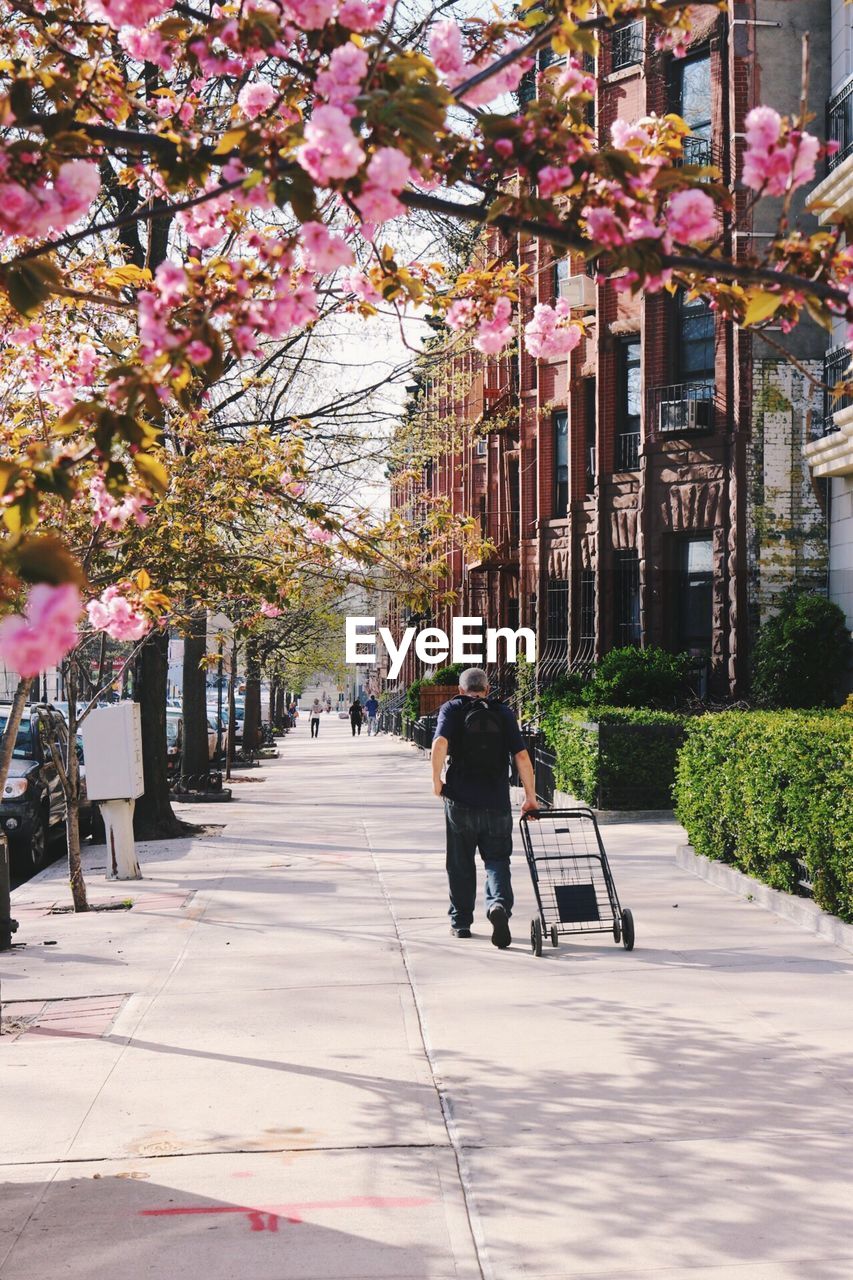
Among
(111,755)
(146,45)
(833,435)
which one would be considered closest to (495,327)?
(146,45)

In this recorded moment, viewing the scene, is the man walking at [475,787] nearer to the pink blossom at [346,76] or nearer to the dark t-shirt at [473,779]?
the dark t-shirt at [473,779]

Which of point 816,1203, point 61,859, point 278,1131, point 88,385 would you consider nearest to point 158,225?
point 61,859

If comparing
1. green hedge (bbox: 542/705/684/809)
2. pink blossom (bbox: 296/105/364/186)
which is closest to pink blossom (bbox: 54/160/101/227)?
pink blossom (bbox: 296/105/364/186)

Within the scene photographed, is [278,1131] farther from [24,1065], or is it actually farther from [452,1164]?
[24,1065]

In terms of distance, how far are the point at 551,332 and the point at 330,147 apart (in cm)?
263

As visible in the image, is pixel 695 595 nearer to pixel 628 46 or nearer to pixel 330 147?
pixel 628 46

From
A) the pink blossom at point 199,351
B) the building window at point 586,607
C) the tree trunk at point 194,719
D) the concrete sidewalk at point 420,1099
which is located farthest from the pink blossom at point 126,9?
the building window at point 586,607

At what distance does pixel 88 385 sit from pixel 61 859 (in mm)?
10448

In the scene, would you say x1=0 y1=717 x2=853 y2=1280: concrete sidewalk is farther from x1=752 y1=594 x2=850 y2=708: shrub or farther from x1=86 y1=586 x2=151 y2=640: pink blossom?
x1=752 y1=594 x2=850 y2=708: shrub

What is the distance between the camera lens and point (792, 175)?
442cm

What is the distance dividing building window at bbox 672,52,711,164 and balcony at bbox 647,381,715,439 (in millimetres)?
3781

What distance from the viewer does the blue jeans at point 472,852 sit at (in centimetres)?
1027

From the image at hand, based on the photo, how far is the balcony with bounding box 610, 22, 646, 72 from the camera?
2647 cm

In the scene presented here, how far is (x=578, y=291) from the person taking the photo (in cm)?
2798
